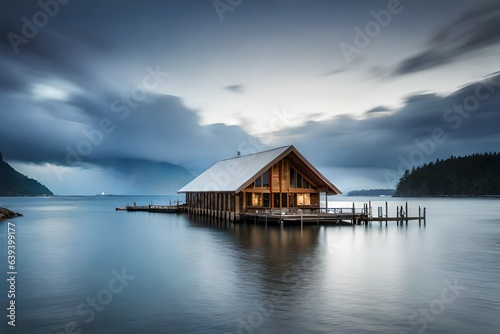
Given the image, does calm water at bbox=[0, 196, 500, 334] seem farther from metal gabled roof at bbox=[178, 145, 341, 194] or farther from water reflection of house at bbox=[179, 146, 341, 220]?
water reflection of house at bbox=[179, 146, 341, 220]

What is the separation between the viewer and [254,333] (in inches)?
524

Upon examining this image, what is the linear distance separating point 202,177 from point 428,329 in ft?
198

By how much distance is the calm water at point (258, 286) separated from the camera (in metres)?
14.5

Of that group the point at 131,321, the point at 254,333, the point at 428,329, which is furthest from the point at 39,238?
the point at 428,329

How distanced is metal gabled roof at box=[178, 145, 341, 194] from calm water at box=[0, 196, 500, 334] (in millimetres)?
11500

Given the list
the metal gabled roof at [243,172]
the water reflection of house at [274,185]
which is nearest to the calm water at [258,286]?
the metal gabled roof at [243,172]

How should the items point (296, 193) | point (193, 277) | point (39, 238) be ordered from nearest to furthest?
point (193, 277)
point (39, 238)
point (296, 193)

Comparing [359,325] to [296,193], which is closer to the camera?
[359,325]

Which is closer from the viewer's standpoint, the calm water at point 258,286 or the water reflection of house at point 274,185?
the calm water at point 258,286

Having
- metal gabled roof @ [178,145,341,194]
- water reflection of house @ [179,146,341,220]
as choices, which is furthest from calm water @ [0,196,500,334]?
water reflection of house @ [179,146,341,220]

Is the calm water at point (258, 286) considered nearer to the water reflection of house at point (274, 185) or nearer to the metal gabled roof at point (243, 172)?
the metal gabled roof at point (243, 172)

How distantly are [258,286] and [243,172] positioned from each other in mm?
33736

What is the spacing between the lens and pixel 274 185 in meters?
50.3

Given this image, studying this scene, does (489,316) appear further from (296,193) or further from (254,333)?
(296,193)
